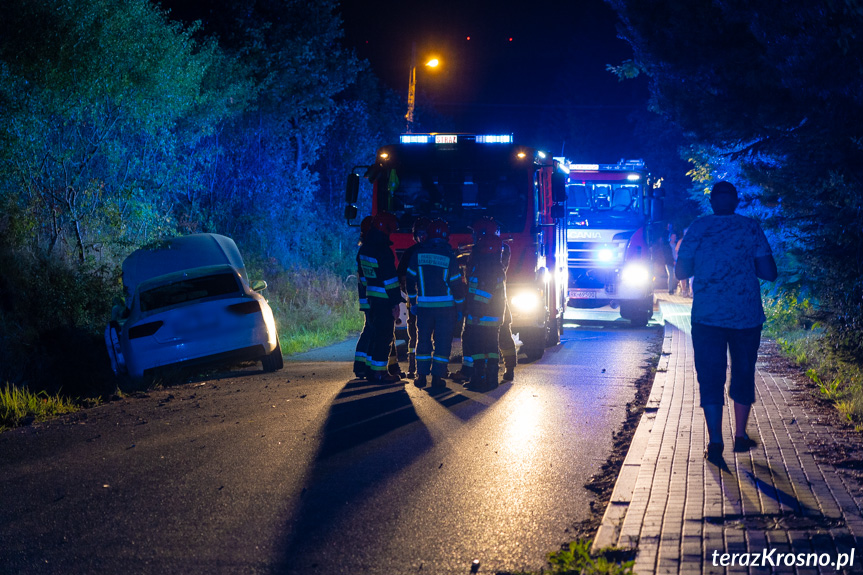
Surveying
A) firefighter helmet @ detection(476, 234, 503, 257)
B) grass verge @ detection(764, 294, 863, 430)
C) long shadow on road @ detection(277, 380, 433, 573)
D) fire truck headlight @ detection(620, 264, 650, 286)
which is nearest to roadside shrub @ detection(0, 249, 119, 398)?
long shadow on road @ detection(277, 380, 433, 573)

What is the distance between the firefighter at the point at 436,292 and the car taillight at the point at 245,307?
2.22m

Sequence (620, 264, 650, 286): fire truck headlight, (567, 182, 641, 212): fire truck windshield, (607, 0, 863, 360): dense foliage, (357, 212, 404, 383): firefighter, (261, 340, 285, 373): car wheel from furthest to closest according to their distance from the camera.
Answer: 1. (567, 182, 641, 212): fire truck windshield
2. (620, 264, 650, 286): fire truck headlight
3. (261, 340, 285, 373): car wheel
4. (357, 212, 404, 383): firefighter
5. (607, 0, 863, 360): dense foliage

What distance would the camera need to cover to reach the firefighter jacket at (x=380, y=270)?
1028 cm

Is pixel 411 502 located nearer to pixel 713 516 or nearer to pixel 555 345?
pixel 713 516

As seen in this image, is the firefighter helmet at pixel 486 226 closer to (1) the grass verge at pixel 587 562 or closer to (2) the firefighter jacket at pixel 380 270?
(2) the firefighter jacket at pixel 380 270

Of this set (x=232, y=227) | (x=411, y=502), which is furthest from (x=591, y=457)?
(x=232, y=227)

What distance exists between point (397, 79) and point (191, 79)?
75.4 ft

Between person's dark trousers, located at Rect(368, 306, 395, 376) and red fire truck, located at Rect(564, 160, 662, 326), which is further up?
red fire truck, located at Rect(564, 160, 662, 326)

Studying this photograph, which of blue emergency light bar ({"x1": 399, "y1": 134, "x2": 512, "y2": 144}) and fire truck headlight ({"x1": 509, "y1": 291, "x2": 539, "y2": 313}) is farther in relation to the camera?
blue emergency light bar ({"x1": 399, "y1": 134, "x2": 512, "y2": 144})

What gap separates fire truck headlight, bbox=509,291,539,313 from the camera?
12266 millimetres

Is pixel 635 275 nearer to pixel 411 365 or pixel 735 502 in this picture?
pixel 411 365

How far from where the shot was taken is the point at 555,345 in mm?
15117

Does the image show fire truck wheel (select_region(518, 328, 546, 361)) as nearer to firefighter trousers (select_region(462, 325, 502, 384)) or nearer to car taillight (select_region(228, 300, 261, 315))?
firefighter trousers (select_region(462, 325, 502, 384))

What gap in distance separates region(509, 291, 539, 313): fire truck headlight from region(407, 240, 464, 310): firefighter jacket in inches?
93.4
